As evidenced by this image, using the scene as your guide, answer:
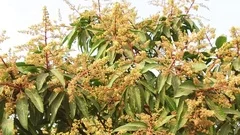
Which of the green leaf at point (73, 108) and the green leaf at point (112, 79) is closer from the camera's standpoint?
the green leaf at point (73, 108)

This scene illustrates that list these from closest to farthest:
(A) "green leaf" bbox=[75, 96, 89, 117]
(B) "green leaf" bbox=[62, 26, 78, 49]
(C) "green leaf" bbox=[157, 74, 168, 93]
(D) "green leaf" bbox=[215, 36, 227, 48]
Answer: (A) "green leaf" bbox=[75, 96, 89, 117] → (C) "green leaf" bbox=[157, 74, 168, 93] → (D) "green leaf" bbox=[215, 36, 227, 48] → (B) "green leaf" bbox=[62, 26, 78, 49]

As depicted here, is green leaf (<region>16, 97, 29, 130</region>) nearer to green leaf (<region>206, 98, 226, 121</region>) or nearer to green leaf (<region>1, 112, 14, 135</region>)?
green leaf (<region>1, 112, 14, 135</region>)

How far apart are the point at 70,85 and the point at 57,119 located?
1.28 feet

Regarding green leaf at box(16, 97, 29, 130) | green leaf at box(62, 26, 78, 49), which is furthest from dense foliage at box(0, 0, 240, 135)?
green leaf at box(62, 26, 78, 49)

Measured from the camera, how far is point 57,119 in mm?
2670

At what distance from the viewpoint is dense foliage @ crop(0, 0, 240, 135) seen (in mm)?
2363

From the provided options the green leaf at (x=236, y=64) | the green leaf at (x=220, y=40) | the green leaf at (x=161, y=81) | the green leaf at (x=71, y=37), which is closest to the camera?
the green leaf at (x=161, y=81)

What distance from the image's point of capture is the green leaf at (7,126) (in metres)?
2.24

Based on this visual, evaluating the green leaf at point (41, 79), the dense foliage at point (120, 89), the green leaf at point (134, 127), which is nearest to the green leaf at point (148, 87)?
the dense foliage at point (120, 89)

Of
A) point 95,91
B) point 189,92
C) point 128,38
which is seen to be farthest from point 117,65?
point 189,92

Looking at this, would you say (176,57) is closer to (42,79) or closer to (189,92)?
(189,92)

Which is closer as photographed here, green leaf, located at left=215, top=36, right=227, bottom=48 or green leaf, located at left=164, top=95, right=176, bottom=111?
green leaf, located at left=164, top=95, right=176, bottom=111

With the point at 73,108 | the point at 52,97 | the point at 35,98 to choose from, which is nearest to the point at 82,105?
the point at 73,108

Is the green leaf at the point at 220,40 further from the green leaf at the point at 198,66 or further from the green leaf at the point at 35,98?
the green leaf at the point at 35,98
